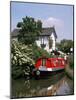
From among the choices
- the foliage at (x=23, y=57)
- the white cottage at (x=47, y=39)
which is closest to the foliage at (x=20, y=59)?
the foliage at (x=23, y=57)

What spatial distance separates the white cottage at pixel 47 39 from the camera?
2.73 metres

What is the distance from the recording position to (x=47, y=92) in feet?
9.02

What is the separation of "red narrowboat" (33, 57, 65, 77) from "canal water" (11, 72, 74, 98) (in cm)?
6

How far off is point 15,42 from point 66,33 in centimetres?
56

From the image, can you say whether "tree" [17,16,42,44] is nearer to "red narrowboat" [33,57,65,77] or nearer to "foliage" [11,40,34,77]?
"foliage" [11,40,34,77]

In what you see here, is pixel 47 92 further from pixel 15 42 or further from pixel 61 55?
pixel 15 42

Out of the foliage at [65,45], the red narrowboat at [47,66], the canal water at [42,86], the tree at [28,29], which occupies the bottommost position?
the canal water at [42,86]

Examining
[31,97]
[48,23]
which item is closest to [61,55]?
[48,23]

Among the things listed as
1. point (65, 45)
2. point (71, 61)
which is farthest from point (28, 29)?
point (71, 61)

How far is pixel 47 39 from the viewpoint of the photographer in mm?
2750

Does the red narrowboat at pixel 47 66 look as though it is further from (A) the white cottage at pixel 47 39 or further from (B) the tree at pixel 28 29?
(B) the tree at pixel 28 29

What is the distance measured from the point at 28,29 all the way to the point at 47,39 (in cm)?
23

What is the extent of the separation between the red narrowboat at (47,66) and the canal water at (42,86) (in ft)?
0.21
